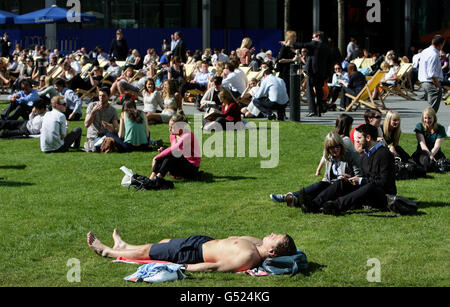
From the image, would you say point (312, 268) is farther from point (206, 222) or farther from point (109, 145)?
point (109, 145)

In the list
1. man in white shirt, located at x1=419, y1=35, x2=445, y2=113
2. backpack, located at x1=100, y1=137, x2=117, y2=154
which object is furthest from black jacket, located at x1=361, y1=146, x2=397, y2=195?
man in white shirt, located at x1=419, y1=35, x2=445, y2=113

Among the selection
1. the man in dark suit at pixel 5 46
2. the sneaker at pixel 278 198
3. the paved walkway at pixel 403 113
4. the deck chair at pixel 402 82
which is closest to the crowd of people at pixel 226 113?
the sneaker at pixel 278 198

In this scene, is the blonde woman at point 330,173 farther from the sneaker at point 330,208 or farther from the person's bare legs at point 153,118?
the person's bare legs at point 153,118

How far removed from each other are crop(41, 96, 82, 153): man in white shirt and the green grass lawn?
985 mm

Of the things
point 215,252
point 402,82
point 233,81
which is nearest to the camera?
point 215,252

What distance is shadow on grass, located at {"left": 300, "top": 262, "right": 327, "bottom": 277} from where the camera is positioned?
273 inches

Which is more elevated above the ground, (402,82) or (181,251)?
(402,82)

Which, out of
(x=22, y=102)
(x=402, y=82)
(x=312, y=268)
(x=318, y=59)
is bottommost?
(x=312, y=268)

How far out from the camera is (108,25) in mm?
42125

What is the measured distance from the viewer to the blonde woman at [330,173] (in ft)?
30.4

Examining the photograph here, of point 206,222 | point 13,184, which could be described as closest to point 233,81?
point 13,184

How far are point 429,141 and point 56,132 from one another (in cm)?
682

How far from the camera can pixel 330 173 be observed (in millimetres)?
9648

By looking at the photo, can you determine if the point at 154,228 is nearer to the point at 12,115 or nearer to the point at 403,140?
the point at 403,140
